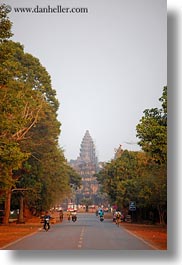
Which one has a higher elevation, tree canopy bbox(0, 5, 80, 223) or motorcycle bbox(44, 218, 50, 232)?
tree canopy bbox(0, 5, 80, 223)

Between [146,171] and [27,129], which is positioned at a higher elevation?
[27,129]

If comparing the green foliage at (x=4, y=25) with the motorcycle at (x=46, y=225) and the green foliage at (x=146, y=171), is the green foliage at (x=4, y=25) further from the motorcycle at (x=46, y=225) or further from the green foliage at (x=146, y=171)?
the motorcycle at (x=46, y=225)

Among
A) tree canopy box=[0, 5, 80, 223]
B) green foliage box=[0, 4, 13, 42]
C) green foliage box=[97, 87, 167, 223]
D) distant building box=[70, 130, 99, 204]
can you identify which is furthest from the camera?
distant building box=[70, 130, 99, 204]

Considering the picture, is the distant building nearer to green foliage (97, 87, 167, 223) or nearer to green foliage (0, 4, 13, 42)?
green foliage (97, 87, 167, 223)

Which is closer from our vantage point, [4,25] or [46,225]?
[4,25]

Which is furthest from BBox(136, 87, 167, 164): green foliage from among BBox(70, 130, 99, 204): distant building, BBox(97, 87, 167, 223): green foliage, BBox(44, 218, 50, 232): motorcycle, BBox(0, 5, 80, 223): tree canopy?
BBox(70, 130, 99, 204): distant building

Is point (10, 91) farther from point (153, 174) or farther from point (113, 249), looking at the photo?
point (153, 174)

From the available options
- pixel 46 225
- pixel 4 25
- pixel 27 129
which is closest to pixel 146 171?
pixel 46 225

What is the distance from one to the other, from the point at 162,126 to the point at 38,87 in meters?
14.2

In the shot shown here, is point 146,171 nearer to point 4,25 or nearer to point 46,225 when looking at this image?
point 46,225

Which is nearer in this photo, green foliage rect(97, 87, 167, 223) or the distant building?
green foliage rect(97, 87, 167, 223)

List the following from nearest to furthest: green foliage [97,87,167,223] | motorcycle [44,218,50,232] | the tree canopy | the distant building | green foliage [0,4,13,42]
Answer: green foliage [0,4,13,42] < the tree canopy < green foliage [97,87,167,223] < motorcycle [44,218,50,232] < the distant building

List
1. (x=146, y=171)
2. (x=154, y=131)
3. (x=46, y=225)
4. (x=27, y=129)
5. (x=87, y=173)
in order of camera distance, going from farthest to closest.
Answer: (x=87, y=173), (x=146, y=171), (x=46, y=225), (x=27, y=129), (x=154, y=131)

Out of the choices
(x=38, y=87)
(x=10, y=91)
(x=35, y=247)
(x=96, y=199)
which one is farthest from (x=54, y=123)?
(x=96, y=199)
